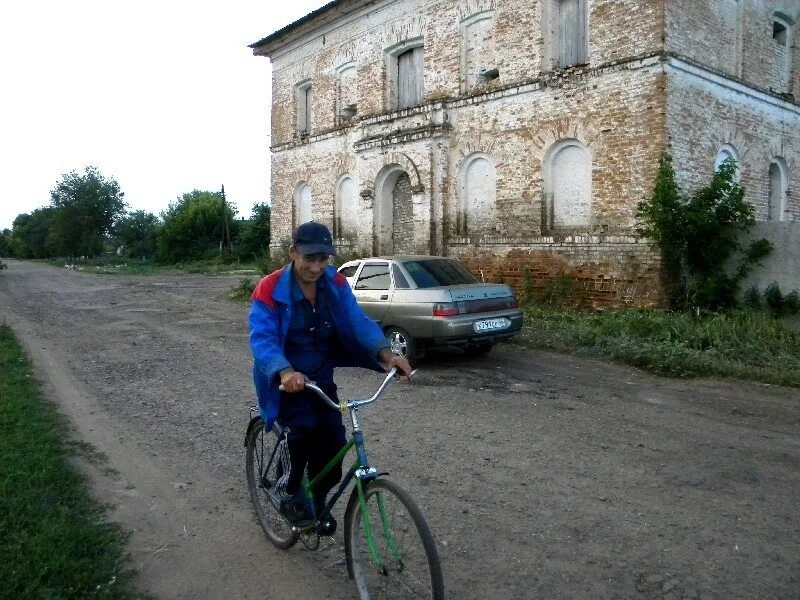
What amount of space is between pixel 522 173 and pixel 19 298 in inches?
713

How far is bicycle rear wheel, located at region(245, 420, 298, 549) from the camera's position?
168 inches

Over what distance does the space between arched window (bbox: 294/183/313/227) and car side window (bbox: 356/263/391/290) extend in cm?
1348

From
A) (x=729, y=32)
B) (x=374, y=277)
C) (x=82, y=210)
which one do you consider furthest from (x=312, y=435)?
(x=82, y=210)

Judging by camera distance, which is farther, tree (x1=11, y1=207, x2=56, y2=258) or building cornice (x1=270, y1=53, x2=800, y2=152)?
tree (x1=11, y1=207, x2=56, y2=258)

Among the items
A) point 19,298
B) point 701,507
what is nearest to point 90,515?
point 701,507

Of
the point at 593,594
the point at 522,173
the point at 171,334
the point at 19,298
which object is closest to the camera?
the point at 593,594

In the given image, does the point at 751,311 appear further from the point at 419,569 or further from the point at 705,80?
the point at 419,569

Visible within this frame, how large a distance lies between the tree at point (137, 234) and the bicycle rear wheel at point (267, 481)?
2531 inches

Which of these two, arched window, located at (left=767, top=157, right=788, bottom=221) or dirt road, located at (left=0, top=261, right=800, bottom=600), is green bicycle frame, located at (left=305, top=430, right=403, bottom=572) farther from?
arched window, located at (left=767, top=157, right=788, bottom=221)

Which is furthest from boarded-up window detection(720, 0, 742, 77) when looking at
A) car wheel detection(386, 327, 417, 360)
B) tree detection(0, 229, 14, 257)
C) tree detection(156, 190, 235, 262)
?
tree detection(0, 229, 14, 257)

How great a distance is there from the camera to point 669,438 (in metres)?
6.60

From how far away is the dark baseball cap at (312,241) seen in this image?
377 cm

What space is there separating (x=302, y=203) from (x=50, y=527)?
833 inches

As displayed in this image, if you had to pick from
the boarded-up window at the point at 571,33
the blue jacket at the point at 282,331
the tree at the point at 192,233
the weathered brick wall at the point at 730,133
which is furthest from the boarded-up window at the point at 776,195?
the tree at the point at 192,233
